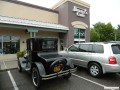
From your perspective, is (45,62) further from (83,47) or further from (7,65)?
(7,65)

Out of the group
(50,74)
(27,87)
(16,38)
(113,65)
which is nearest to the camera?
(50,74)

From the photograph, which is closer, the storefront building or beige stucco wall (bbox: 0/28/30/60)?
beige stucco wall (bbox: 0/28/30/60)

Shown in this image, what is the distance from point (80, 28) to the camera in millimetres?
16844

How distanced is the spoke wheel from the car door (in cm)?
41

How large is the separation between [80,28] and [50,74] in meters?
13.6

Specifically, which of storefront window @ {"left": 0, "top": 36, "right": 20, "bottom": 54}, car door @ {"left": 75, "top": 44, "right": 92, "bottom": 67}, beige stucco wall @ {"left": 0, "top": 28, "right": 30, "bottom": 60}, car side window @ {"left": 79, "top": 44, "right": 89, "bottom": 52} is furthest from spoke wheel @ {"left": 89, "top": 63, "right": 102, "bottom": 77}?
storefront window @ {"left": 0, "top": 36, "right": 20, "bottom": 54}

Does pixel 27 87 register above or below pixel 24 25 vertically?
A: below

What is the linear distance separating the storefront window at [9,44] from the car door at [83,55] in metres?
7.65

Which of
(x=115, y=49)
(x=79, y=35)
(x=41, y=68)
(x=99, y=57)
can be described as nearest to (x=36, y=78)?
(x=41, y=68)

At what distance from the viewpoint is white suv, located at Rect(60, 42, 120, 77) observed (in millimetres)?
5051

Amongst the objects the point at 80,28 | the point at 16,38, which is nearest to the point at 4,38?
the point at 16,38

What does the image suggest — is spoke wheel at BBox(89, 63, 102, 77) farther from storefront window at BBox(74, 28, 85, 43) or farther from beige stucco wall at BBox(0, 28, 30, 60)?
storefront window at BBox(74, 28, 85, 43)

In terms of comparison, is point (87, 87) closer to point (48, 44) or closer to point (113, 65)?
point (113, 65)

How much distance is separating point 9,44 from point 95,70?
926cm
